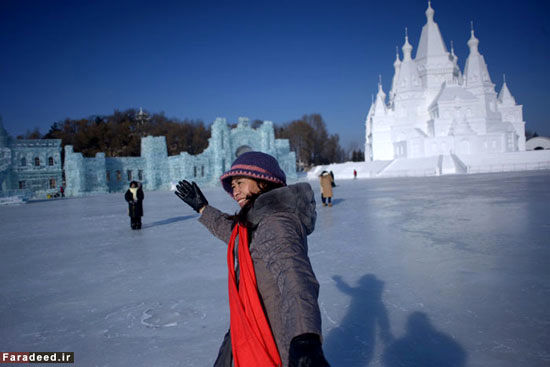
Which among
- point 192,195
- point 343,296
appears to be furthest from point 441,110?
point 192,195

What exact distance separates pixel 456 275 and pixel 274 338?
352 cm

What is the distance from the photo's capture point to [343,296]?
3.75 metres

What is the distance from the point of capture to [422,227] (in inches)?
285

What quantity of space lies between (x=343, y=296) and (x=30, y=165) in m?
37.0

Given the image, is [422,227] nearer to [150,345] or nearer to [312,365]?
[150,345]

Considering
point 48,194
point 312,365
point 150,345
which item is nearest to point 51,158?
point 48,194

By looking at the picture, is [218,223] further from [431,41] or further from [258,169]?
[431,41]

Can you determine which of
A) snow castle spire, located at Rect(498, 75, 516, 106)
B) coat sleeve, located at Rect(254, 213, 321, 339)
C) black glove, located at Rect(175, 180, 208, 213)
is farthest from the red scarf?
snow castle spire, located at Rect(498, 75, 516, 106)

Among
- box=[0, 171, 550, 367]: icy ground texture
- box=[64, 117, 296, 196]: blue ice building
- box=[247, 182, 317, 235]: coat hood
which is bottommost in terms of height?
box=[0, 171, 550, 367]: icy ground texture

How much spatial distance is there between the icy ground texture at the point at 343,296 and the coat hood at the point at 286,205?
1.54 metres

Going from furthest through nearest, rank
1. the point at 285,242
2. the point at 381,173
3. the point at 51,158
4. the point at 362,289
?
the point at 381,173
the point at 51,158
the point at 362,289
the point at 285,242

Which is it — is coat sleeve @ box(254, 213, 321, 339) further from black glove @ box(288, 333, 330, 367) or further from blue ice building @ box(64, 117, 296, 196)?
blue ice building @ box(64, 117, 296, 196)

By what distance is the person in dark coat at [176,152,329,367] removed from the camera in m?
1.24

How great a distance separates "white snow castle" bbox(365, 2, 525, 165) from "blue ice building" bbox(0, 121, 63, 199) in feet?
130
